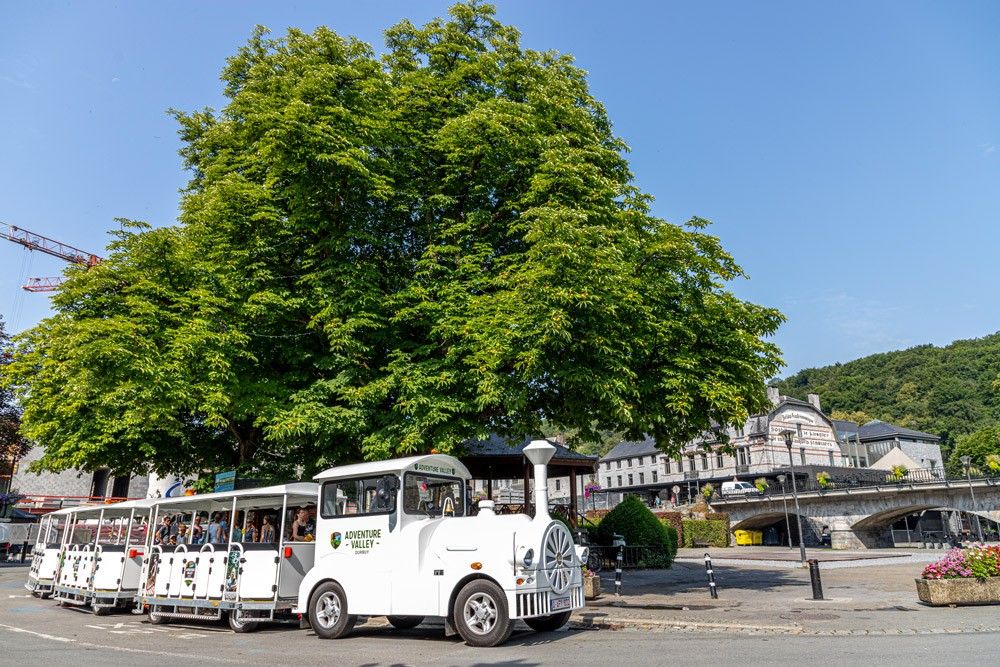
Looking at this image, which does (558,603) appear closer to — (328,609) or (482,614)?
(482,614)

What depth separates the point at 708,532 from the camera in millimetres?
57438

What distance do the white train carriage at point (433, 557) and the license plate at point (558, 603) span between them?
17 mm

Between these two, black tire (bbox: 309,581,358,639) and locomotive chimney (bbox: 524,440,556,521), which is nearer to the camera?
locomotive chimney (bbox: 524,440,556,521)

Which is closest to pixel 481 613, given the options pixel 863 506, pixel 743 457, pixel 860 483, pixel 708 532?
pixel 708 532

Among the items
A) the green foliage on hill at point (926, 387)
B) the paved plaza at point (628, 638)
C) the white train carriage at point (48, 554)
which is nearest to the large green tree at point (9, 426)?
the white train carriage at point (48, 554)

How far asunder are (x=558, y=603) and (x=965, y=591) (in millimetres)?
8869

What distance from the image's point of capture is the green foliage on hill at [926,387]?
113 meters

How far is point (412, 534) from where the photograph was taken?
11.8 meters

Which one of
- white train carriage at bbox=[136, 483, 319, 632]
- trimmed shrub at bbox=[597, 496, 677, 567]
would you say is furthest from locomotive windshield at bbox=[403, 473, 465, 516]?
trimmed shrub at bbox=[597, 496, 677, 567]

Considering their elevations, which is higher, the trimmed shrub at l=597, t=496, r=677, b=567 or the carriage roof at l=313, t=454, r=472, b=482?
the carriage roof at l=313, t=454, r=472, b=482

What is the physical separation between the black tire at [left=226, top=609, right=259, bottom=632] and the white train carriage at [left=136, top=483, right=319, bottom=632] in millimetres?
20

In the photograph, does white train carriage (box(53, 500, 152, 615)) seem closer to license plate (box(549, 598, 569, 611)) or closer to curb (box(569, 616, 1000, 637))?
license plate (box(549, 598, 569, 611))

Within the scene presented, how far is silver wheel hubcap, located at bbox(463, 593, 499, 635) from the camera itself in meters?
10.6

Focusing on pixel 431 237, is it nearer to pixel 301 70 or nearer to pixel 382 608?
pixel 301 70
